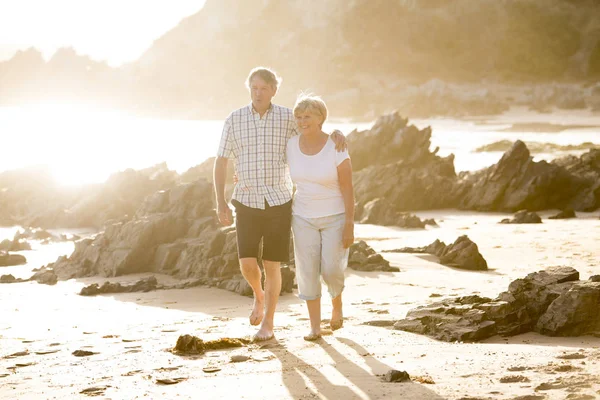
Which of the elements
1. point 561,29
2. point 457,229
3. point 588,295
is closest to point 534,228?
point 457,229

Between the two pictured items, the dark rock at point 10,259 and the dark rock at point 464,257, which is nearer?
the dark rock at point 464,257

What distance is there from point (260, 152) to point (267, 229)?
0.59 m

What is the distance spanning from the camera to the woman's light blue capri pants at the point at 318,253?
19.9 ft

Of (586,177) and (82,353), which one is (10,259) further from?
(586,177)

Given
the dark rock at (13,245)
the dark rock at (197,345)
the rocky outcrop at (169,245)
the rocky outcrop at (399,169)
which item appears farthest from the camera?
the rocky outcrop at (399,169)

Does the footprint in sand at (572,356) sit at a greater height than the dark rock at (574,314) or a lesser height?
lesser

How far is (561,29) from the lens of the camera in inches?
2692

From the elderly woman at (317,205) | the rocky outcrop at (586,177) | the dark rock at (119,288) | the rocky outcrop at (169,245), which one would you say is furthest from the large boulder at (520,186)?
the elderly woman at (317,205)

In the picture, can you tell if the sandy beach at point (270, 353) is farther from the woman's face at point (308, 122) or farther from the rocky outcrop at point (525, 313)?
the woman's face at point (308, 122)

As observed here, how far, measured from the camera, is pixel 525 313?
20.2ft

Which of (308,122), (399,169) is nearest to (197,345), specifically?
(308,122)

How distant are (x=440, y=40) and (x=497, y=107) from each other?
21584mm

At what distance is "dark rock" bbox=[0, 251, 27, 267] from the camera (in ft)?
39.5

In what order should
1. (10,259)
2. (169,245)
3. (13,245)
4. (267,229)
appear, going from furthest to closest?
(13,245) → (10,259) → (169,245) → (267,229)
